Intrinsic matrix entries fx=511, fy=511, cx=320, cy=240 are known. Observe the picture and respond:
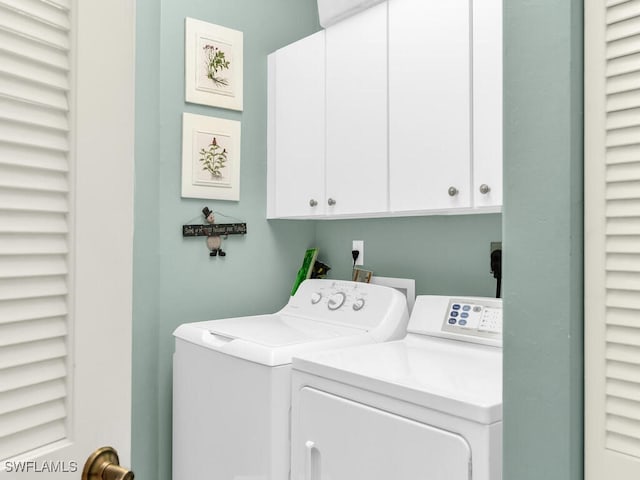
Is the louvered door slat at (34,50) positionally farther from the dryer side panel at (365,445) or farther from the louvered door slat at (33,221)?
the dryer side panel at (365,445)

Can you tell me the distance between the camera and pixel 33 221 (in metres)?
0.59

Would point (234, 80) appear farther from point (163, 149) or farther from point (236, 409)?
point (236, 409)

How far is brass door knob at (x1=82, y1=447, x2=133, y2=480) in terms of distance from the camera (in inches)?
25.3

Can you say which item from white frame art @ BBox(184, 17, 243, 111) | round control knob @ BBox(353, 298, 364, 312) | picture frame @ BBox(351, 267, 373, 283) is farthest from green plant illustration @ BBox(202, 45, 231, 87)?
round control knob @ BBox(353, 298, 364, 312)

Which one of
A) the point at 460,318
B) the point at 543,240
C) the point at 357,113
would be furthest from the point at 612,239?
the point at 357,113

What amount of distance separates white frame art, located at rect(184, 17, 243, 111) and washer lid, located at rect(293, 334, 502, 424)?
1351 mm

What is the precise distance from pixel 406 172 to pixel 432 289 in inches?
22.2

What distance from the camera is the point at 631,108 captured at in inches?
27.6

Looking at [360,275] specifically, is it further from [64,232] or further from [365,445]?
[64,232]

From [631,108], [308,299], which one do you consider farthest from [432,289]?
[631,108]

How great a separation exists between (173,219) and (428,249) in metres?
1.13

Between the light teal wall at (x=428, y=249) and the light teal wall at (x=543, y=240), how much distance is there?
1.14m

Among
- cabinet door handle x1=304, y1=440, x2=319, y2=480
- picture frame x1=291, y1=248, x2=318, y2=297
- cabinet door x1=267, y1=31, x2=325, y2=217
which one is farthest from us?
picture frame x1=291, y1=248, x2=318, y2=297

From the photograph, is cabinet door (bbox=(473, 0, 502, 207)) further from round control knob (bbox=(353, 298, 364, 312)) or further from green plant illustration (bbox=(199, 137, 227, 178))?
green plant illustration (bbox=(199, 137, 227, 178))
